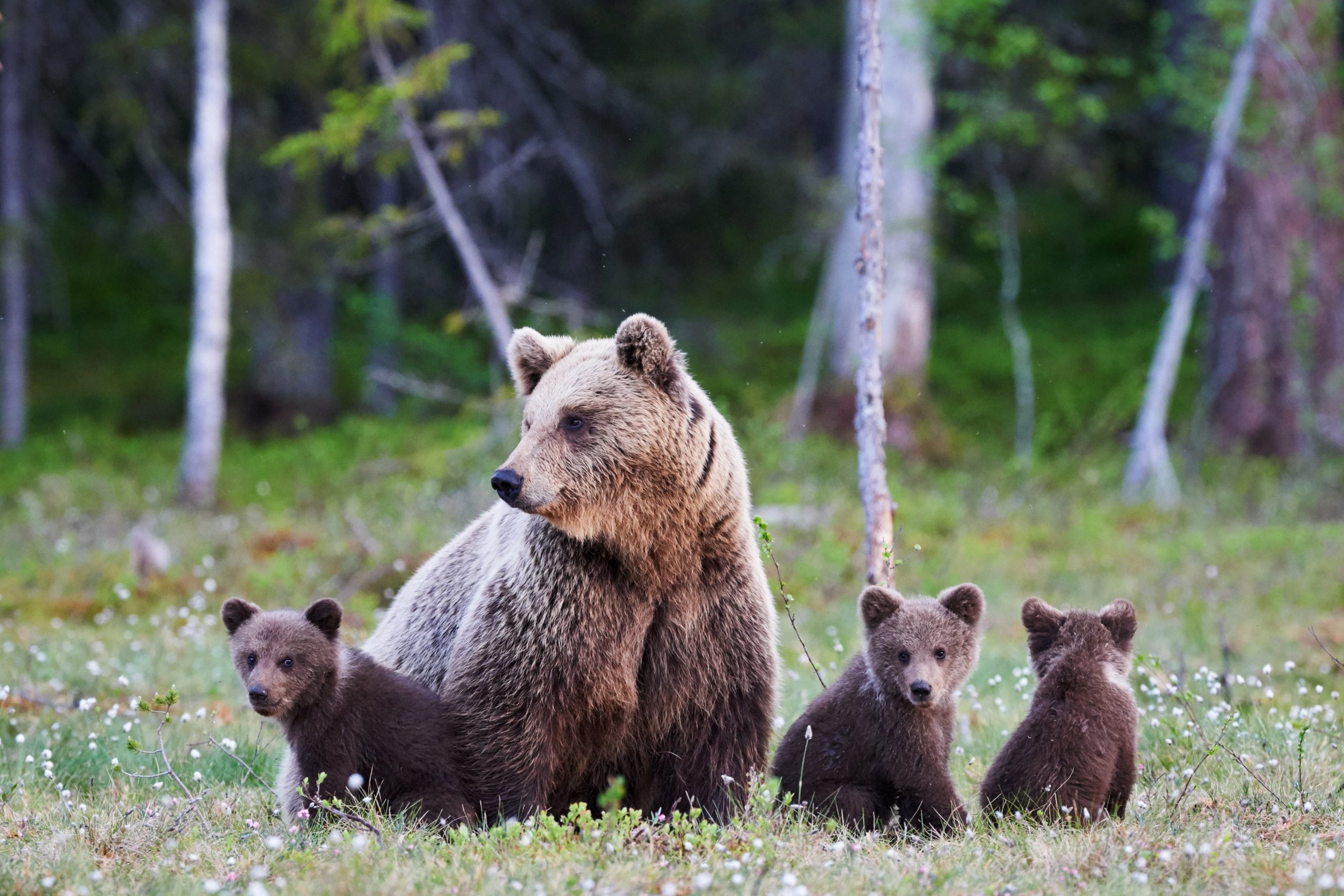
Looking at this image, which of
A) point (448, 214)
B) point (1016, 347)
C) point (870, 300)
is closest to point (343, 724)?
point (870, 300)

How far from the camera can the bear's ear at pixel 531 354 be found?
5352mm

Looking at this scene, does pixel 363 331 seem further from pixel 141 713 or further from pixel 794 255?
pixel 141 713

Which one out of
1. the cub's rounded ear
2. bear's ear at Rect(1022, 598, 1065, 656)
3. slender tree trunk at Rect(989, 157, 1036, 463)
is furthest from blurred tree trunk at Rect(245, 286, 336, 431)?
bear's ear at Rect(1022, 598, 1065, 656)

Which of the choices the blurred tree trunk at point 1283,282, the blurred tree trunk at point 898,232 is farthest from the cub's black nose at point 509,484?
the blurred tree trunk at point 1283,282

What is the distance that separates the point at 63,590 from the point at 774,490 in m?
7.08

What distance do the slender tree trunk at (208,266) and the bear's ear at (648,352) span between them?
12044mm

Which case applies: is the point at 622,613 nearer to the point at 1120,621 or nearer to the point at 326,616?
the point at 326,616

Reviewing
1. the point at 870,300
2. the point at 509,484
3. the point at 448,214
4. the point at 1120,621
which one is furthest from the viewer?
the point at 448,214

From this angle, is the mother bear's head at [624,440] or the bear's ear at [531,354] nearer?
the mother bear's head at [624,440]

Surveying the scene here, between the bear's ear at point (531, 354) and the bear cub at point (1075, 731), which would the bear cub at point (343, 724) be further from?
the bear cub at point (1075, 731)

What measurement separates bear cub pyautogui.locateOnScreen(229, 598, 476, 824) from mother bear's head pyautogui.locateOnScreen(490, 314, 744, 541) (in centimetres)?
97

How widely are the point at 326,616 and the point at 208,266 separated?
11.7 meters

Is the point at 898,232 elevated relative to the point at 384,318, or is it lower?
elevated

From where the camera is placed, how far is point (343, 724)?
4930 mm
